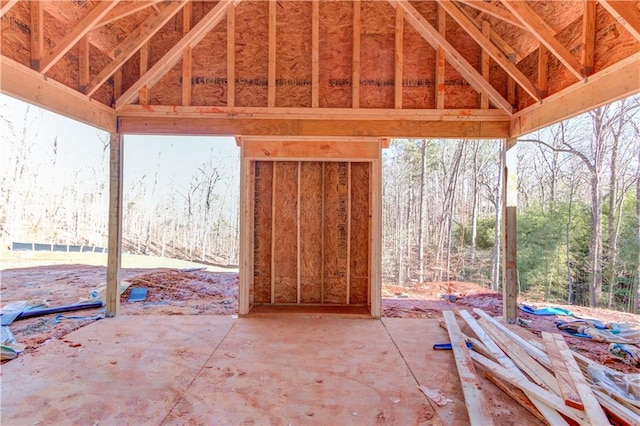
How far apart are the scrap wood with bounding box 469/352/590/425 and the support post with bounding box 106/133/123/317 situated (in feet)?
16.6

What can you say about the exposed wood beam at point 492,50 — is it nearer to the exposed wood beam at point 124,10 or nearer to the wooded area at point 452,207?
the exposed wood beam at point 124,10

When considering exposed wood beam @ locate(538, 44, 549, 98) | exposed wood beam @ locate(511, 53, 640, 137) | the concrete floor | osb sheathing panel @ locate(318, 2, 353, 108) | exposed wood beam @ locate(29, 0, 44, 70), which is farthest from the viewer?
osb sheathing panel @ locate(318, 2, 353, 108)

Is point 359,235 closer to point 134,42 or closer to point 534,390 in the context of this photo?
point 534,390

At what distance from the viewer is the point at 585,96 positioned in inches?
129

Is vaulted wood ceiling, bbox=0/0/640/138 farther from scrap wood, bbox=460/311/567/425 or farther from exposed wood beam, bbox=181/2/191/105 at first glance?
scrap wood, bbox=460/311/567/425

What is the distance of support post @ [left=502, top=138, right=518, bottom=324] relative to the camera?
4457 millimetres

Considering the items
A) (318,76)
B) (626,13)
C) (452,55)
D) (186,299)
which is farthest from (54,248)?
(626,13)

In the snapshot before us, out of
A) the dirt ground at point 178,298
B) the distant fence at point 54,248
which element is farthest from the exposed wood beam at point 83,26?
the distant fence at point 54,248

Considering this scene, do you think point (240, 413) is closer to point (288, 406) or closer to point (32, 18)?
point (288, 406)

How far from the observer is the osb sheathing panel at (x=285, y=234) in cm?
527

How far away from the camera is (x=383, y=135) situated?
4520 mm

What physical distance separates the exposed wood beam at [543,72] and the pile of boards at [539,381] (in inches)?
121

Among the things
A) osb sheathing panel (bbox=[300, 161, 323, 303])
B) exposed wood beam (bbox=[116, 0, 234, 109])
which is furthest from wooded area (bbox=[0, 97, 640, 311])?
exposed wood beam (bbox=[116, 0, 234, 109])

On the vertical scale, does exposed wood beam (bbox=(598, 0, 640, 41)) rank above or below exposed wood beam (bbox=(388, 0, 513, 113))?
below
